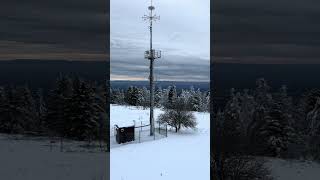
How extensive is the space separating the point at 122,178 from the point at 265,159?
4235mm

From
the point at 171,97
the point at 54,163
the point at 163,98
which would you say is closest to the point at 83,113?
the point at 54,163

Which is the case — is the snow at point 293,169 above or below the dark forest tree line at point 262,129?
below

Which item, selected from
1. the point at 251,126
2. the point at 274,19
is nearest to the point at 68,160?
the point at 251,126

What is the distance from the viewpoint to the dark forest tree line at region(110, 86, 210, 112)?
23234 mm

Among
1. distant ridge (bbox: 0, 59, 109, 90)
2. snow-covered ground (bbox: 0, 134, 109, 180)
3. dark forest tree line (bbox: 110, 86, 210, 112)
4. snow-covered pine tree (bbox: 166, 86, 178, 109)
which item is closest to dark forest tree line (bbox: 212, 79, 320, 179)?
snow-covered ground (bbox: 0, 134, 109, 180)

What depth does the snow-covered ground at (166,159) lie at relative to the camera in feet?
49.5

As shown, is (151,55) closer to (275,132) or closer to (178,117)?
(178,117)

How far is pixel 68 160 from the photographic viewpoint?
13.2m

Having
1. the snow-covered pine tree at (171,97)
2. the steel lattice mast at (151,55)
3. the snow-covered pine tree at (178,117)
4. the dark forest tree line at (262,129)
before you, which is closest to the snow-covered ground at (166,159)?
the snow-covered pine tree at (178,117)

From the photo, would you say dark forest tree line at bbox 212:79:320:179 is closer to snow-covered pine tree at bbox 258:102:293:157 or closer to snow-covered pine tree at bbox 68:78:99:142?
snow-covered pine tree at bbox 258:102:293:157

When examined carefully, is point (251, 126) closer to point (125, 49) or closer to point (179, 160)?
point (179, 160)

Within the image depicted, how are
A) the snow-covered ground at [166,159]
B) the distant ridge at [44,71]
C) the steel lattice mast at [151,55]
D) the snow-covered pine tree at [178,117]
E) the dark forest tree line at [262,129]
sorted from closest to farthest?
the distant ridge at [44,71] < the dark forest tree line at [262,129] < the snow-covered ground at [166,159] < the steel lattice mast at [151,55] < the snow-covered pine tree at [178,117]

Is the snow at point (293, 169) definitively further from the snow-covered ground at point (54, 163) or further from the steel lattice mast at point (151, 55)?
the steel lattice mast at point (151, 55)

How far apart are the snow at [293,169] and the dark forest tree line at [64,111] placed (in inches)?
195
